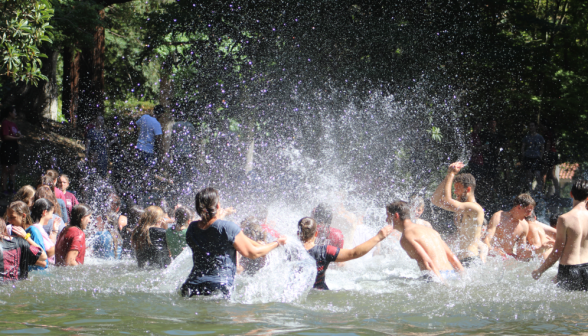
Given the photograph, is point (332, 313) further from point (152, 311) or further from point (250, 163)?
point (250, 163)

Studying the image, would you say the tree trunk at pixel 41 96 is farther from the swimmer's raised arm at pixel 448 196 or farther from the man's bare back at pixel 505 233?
the man's bare back at pixel 505 233

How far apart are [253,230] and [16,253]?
99.4 inches

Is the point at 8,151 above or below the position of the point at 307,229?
above

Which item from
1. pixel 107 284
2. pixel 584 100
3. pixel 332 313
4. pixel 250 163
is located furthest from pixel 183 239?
pixel 584 100

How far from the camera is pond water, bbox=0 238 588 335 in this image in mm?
4891

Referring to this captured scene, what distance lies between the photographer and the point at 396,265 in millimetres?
8820

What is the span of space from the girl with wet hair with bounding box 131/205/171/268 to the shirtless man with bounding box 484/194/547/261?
4433mm

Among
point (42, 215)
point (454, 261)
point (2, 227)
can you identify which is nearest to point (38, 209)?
point (42, 215)

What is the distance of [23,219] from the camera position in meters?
6.16

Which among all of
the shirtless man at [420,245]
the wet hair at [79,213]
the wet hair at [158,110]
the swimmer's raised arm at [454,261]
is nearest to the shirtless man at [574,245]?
the swimmer's raised arm at [454,261]

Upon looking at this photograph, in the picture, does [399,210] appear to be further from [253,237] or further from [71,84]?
[71,84]

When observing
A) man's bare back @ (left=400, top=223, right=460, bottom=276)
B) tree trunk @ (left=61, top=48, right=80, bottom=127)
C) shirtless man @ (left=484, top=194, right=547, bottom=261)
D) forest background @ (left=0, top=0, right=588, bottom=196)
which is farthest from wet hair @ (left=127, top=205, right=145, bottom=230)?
tree trunk @ (left=61, top=48, right=80, bottom=127)

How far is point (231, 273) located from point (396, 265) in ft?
13.8

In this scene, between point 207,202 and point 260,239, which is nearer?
point 207,202
